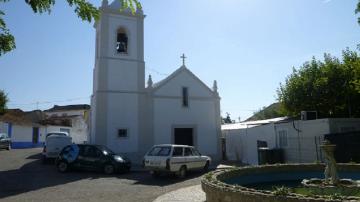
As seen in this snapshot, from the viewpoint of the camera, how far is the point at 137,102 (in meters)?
24.8

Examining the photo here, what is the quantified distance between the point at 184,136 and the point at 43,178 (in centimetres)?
1181

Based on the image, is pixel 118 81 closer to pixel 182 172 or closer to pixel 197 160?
pixel 197 160

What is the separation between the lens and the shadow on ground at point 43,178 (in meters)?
13.3

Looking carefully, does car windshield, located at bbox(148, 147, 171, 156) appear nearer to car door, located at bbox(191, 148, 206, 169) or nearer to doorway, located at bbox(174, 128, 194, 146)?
car door, located at bbox(191, 148, 206, 169)

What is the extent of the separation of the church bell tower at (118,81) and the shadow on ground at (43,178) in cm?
514

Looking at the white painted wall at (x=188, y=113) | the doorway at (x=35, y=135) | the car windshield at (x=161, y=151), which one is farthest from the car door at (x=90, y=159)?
the doorway at (x=35, y=135)

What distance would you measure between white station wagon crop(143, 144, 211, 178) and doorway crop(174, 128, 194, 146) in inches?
309

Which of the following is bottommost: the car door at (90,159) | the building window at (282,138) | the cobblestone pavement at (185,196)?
the cobblestone pavement at (185,196)

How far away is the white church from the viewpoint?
78.8 ft

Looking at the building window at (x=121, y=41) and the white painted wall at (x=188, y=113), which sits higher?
the building window at (x=121, y=41)

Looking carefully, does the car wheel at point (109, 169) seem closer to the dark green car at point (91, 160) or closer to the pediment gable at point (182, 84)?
the dark green car at point (91, 160)

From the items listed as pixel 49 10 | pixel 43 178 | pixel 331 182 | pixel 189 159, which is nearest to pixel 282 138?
pixel 189 159

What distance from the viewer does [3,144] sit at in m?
35.4

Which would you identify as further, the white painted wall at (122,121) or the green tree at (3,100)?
the green tree at (3,100)
